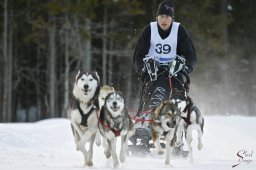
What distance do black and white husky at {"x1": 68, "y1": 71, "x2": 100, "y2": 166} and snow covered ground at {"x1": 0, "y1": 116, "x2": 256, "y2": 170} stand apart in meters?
0.34

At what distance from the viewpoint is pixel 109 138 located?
7.52m

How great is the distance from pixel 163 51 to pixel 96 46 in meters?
24.4

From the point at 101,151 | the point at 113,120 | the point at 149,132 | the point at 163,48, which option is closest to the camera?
the point at 113,120

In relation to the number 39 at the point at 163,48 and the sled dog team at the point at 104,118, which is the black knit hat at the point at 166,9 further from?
the sled dog team at the point at 104,118

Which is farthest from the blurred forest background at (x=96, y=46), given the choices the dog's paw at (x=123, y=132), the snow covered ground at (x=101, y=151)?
the dog's paw at (x=123, y=132)

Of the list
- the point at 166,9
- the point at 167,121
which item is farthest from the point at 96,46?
the point at 167,121

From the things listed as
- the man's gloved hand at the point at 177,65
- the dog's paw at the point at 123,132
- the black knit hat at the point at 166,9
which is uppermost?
the black knit hat at the point at 166,9

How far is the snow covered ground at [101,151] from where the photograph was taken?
25.3ft

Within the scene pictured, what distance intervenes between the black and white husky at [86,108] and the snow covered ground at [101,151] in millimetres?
335

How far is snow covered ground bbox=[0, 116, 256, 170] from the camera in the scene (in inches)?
304

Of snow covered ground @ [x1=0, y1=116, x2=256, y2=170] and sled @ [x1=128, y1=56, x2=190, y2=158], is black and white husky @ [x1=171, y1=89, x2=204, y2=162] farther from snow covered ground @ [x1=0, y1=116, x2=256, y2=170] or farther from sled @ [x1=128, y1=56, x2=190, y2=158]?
snow covered ground @ [x1=0, y1=116, x2=256, y2=170]

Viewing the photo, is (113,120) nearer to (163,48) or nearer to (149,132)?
(163,48)

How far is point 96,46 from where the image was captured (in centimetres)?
3306

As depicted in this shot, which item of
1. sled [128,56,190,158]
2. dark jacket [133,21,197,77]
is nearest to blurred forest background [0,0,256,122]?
sled [128,56,190,158]
